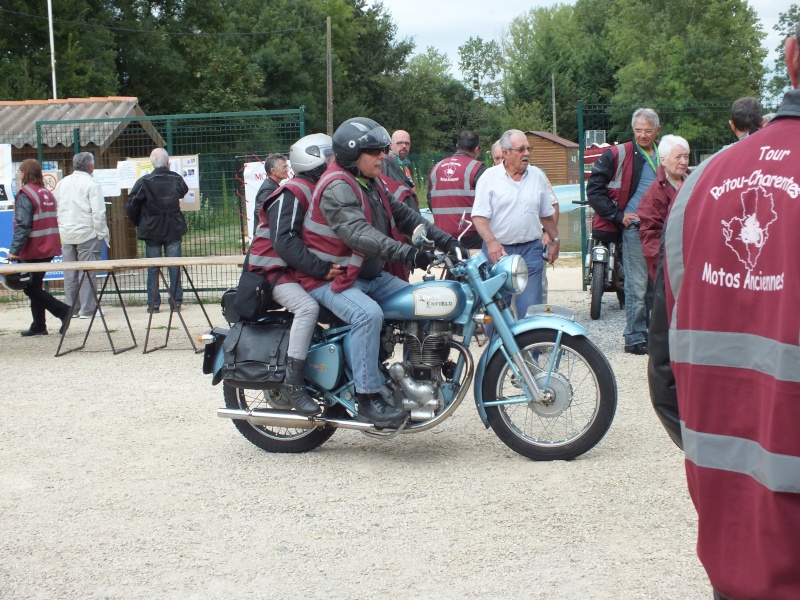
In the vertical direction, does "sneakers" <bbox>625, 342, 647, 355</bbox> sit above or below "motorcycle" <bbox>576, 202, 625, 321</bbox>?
below

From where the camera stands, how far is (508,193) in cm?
788

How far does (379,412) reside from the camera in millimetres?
5879

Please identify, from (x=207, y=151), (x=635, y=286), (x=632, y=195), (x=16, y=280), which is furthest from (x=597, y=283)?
(x=16, y=280)

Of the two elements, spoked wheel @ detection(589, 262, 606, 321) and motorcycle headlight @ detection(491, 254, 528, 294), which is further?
spoked wheel @ detection(589, 262, 606, 321)

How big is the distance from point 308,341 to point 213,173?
8.34 metres

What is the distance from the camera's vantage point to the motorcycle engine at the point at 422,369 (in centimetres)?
590

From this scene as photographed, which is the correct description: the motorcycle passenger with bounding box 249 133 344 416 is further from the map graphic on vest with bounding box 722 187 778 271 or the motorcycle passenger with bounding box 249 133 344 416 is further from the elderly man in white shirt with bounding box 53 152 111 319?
the elderly man in white shirt with bounding box 53 152 111 319

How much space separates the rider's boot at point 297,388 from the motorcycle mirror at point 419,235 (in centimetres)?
97

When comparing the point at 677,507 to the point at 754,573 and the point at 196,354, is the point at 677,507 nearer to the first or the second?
the point at 754,573

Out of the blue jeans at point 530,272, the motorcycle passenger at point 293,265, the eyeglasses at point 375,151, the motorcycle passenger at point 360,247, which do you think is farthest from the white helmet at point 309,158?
the blue jeans at point 530,272

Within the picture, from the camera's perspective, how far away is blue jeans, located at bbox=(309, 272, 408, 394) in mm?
5801

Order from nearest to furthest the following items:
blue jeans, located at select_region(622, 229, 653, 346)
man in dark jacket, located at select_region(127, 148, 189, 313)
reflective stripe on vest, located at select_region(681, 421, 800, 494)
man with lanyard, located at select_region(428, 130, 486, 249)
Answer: reflective stripe on vest, located at select_region(681, 421, 800, 494), blue jeans, located at select_region(622, 229, 653, 346), man with lanyard, located at select_region(428, 130, 486, 249), man in dark jacket, located at select_region(127, 148, 189, 313)

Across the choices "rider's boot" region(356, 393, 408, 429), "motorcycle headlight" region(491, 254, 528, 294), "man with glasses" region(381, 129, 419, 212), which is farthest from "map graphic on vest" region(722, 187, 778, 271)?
"man with glasses" region(381, 129, 419, 212)

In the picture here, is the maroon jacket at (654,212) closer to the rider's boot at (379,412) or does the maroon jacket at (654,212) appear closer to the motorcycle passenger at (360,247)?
the motorcycle passenger at (360,247)
